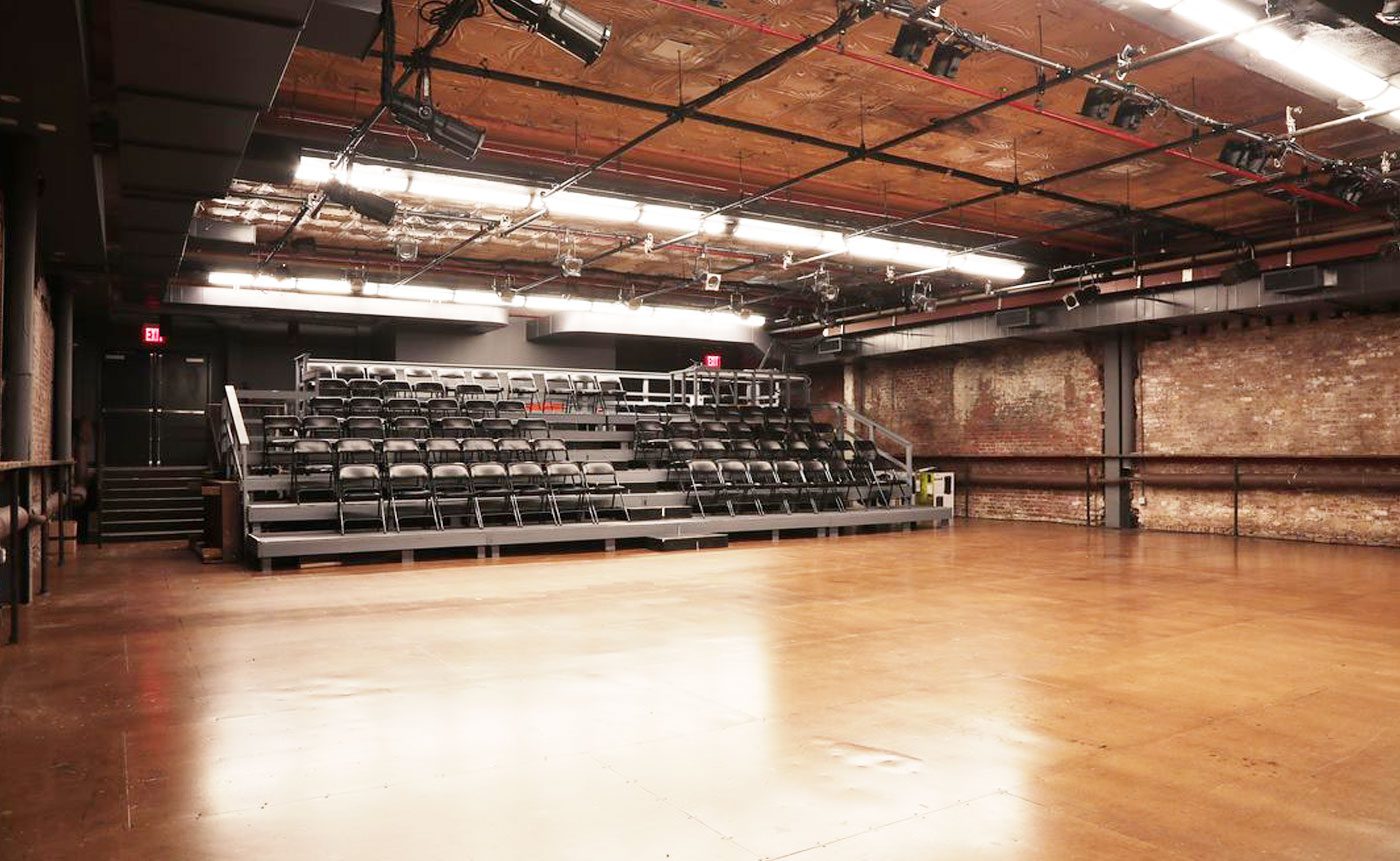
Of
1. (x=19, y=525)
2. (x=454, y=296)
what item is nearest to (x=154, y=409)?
(x=454, y=296)

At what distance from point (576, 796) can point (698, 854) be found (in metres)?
0.58

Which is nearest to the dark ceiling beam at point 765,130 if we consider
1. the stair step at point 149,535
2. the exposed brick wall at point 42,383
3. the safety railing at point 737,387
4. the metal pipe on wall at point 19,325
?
the metal pipe on wall at point 19,325

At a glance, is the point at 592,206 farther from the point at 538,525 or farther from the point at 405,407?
the point at 405,407

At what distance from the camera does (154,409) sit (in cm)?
1617

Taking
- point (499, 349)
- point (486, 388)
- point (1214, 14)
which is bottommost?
point (486, 388)

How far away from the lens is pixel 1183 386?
13.0 m

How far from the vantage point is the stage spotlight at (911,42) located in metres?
5.70

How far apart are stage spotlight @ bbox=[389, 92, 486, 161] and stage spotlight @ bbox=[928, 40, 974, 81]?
3.19 m

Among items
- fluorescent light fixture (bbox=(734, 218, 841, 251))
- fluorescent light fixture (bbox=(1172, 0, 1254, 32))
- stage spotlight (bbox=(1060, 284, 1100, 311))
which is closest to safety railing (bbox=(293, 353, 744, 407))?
fluorescent light fixture (bbox=(734, 218, 841, 251))

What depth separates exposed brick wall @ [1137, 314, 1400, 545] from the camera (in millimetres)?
10938

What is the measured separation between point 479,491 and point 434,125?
17.8ft

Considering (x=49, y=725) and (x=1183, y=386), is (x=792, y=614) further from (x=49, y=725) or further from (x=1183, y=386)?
(x=1183, y=386)

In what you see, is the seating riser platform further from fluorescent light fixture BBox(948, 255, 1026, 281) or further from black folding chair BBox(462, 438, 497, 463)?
fluorescent light fixture BBox(948, 255, 1026, 281)

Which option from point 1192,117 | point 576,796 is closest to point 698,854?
point 576,796
